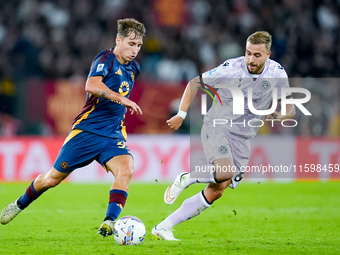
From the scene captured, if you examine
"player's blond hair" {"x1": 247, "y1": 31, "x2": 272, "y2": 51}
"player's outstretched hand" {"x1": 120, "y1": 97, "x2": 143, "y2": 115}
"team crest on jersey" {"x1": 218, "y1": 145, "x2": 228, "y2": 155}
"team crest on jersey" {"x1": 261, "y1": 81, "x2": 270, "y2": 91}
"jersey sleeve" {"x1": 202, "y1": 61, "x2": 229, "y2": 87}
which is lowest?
"team crest on jersey" {"x1": 218, "y1": 145, "x2": 228, "y2": 155}

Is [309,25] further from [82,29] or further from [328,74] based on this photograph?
[82,29]

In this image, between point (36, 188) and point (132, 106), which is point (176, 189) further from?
point (36, 188)

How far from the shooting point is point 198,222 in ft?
27.1

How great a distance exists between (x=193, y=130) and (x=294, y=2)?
610 centimetres

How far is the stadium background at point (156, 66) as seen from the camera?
527 inches

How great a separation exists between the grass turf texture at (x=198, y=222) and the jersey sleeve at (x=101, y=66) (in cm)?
159

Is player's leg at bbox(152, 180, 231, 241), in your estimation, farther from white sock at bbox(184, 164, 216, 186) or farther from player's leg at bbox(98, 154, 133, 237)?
player's leg at bbox(98, 154, 133, 237)

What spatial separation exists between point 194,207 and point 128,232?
0.77 m

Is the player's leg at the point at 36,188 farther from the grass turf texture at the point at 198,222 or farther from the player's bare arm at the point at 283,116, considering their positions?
the player's bare arm at the point at 283,116

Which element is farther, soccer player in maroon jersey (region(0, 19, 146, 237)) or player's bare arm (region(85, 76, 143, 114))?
soccer player in maroon jersey (region(0, 19, 146, 237))

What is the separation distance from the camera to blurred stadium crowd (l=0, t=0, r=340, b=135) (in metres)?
15.1

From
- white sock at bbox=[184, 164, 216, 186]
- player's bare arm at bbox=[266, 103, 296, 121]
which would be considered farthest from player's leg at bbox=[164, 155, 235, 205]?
player's bare arm at bbox=[266, 103, 296, 121]

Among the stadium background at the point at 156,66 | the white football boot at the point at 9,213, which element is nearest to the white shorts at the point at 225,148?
the white football boot at the point at 9,213

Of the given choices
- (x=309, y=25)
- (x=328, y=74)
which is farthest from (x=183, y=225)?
(x=309, y=25)
